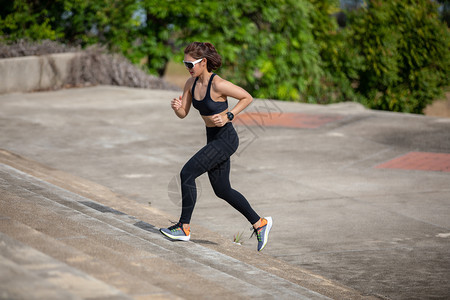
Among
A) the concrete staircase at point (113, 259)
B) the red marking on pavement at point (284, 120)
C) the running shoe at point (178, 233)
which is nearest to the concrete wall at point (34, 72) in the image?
the red marking on pavement at point (284, 120)

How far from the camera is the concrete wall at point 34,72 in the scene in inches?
567

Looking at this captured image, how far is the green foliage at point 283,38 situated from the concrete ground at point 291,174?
3.24m

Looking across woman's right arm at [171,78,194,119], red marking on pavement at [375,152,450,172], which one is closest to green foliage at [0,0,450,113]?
red marking on pavement at [375,152,450,172]

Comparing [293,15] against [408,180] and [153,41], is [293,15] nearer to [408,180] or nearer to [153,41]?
[153,41]

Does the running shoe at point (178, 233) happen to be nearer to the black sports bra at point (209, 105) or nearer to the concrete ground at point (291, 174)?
the concrete ground at point (291, 174)

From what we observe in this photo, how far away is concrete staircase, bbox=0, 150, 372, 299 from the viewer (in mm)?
3830

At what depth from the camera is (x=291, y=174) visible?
9172 mm

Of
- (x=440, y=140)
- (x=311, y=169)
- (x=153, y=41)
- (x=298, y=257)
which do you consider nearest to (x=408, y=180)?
(x=311, y=169)

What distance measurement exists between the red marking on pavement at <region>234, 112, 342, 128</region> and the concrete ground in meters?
0.02

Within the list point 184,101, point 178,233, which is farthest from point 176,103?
point 178,233

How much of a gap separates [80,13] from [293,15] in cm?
539

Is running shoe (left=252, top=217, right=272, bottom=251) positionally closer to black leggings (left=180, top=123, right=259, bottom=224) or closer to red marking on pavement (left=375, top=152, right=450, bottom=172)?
black leggings (left=180, top=123, right=259, bottom=224)

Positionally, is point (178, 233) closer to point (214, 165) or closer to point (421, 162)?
point (214, 165)

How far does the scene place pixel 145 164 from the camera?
9602 mm
